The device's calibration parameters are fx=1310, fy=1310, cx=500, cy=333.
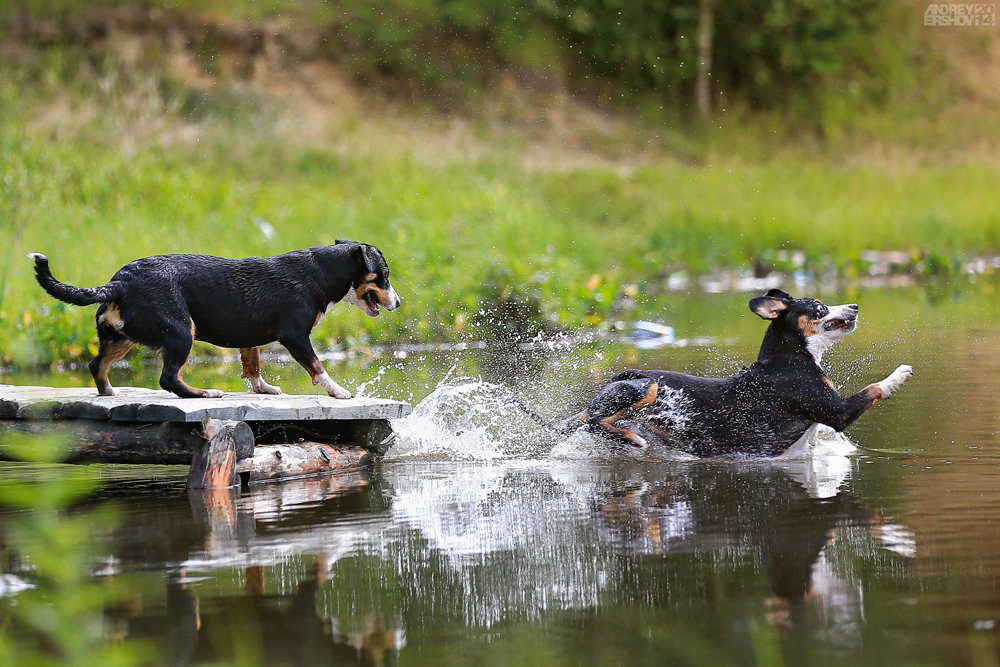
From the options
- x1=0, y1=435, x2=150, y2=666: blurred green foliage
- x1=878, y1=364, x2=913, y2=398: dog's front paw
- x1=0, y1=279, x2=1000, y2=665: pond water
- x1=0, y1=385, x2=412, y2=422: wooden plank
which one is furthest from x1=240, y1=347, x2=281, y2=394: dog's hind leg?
x1=878, y1=364, x2=913, y2=398: dog's front paw

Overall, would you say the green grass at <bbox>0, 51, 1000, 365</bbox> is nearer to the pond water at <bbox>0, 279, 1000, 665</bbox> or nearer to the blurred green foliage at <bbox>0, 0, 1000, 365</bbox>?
the blurred green foliage at <bbox>0, 0, 1000, 365</bbox>

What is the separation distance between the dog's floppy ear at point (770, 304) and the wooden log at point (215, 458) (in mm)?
3180

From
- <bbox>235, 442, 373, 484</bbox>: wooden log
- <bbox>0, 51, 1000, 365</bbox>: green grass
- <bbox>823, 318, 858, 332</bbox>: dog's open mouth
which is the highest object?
<bbox>0, 51, 1000, 365</bbox>: green grass

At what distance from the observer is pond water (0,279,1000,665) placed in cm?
448

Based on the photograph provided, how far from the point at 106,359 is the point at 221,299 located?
765 millimetres

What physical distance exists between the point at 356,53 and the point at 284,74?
12.4ft

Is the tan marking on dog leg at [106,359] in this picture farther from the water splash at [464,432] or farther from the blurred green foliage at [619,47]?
the blurred green foliage at [619,47]

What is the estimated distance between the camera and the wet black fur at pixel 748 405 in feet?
26.3

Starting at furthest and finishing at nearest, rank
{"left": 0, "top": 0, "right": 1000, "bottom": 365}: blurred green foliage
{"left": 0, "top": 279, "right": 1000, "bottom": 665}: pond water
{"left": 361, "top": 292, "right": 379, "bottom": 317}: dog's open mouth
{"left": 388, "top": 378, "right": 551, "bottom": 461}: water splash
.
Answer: {"left": 0, "top": 0, "right": 1000, "bottom": 365}: blurred green foliage, {"left": 388, "top": 378, "right": 551, "bottom": 461}: water splash, {"left": 361, "top": 292, "right": 379, "bottom": 317}: dog's open mouth, {"left": 0, "top": 279, "right": 1000, "bottom": 665}: pond water

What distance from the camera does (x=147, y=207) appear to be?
18812mm

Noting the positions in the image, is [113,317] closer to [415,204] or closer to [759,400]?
[759,400]

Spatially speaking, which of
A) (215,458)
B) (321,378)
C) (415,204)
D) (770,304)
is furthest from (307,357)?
(415,204)

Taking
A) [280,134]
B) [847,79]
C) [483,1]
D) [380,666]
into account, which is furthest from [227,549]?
[847,79]

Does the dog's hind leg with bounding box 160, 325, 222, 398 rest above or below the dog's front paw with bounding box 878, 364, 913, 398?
above
